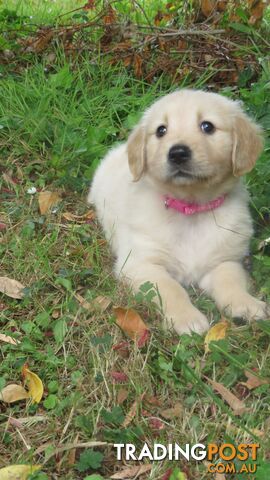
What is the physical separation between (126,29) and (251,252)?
222 cm

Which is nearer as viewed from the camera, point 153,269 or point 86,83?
point 153,269

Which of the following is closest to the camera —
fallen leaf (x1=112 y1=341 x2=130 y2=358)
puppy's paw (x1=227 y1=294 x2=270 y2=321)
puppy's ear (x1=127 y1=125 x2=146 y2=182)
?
fallen leaf (x1=112 y1=341 x2=130 y2=358)

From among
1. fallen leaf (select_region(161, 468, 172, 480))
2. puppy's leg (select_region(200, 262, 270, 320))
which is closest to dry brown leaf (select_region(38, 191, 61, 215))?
puppy's leg (select_region(200, 262, 270, 320))

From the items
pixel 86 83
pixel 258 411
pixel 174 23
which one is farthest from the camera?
pixel 174 23

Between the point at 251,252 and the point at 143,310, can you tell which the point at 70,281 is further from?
the point at 251,252

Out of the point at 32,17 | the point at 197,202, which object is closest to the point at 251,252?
the point at 197,202

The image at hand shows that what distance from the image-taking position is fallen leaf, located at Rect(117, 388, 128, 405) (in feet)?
7.07

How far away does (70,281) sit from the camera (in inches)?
115

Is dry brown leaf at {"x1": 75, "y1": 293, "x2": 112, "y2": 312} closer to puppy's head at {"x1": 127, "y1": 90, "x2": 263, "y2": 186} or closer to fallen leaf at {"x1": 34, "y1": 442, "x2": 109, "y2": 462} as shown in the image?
puppy's head at {"x1": 127, "y1": 90, "x2": 263, "y2": 186}

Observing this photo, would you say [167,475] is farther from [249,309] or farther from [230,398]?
[249,309]

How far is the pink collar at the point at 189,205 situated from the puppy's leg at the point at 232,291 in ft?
0.94

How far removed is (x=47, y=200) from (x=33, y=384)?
157 cm

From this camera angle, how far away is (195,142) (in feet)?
9.05

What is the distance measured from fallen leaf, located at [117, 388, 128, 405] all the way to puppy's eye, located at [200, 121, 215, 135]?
4.16 feet
